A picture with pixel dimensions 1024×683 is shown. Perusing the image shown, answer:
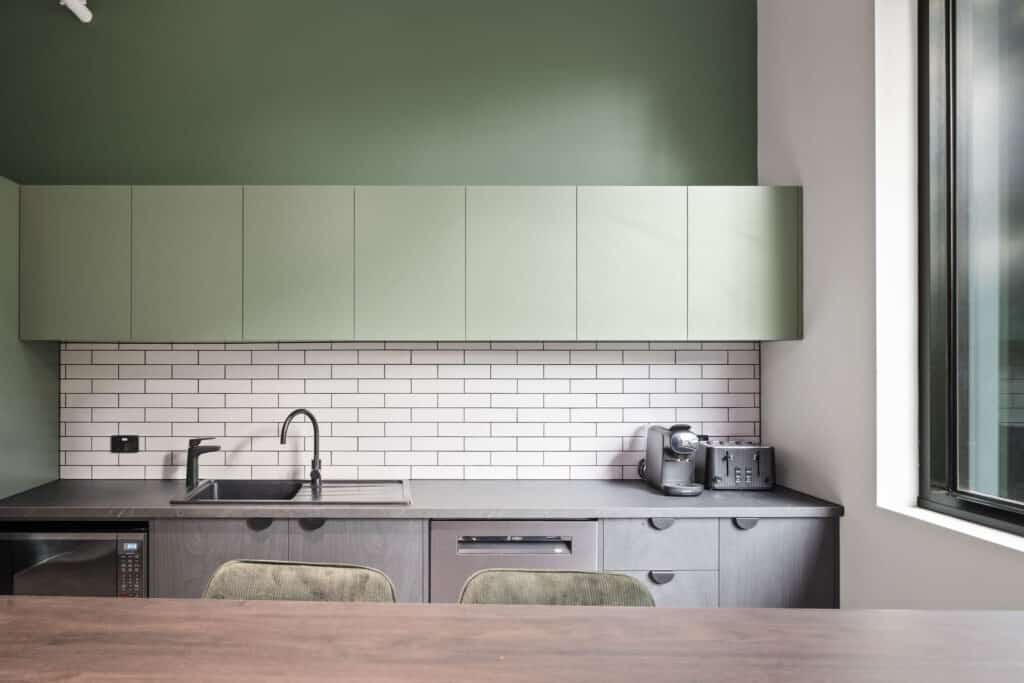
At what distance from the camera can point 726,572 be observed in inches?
108

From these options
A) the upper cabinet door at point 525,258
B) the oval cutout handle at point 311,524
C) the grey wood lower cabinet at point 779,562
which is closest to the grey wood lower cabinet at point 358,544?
the oval cutout handle at point 311,524

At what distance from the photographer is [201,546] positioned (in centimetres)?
271

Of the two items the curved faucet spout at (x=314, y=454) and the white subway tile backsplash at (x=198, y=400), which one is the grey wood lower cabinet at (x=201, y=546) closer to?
the curved faucet spout at (x=314, y=454)

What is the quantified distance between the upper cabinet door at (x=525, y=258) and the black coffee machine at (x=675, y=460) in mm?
612

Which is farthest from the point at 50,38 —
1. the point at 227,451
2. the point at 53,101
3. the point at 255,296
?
the point at 227,451

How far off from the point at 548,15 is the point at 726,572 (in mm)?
2694

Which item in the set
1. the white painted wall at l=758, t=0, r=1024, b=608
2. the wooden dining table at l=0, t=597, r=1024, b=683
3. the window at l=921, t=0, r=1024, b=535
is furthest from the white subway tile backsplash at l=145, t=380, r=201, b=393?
the window at l=921, t=0, r=1024, b=535

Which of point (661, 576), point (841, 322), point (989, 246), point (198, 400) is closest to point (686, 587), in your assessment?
point (661, 576)

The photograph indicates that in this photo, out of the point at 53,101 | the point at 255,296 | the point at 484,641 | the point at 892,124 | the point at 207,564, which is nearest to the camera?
the point at 484,641

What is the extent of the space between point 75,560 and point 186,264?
1249mm

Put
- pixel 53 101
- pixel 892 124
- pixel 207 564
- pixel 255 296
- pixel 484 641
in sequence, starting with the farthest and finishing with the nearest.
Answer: pixel 53 101 → pixel 255 296 → pixel 207 564 → pixel 892 124 → pixel 484 641

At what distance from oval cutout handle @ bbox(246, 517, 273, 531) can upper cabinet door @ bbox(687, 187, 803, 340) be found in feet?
6.29

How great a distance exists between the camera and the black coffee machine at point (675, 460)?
296 centimetres

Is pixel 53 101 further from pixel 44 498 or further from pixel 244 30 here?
pixel 44 498
